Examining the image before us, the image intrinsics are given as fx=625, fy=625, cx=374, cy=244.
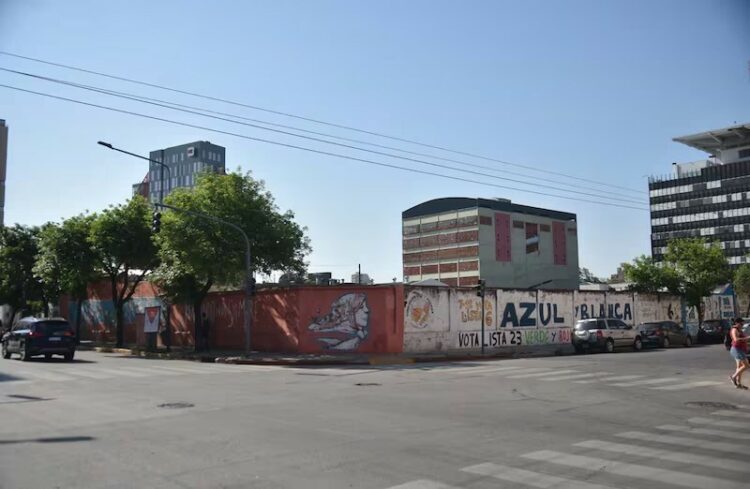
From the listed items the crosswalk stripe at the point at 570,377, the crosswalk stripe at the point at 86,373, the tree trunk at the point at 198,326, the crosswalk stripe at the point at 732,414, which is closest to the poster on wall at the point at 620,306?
the crosswalk stripe at the point at 570,377

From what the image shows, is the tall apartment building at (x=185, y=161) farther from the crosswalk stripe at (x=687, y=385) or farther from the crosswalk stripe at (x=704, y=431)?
the crosswalk stripe at (x=704, y=431)

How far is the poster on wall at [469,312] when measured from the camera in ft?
107

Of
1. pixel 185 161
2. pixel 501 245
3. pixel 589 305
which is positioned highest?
pixel 185 161

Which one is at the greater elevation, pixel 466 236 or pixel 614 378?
pixel 466 236

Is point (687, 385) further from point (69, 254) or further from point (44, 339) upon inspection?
point (69, 254)

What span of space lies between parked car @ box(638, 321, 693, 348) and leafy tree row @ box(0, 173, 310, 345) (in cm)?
1979

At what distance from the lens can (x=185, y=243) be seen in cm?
2959

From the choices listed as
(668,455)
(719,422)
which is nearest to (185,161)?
(719,422)

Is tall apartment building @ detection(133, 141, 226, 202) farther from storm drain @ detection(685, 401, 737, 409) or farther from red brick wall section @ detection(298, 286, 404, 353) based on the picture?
storm drain @ detection(685, 401, 737, 409)

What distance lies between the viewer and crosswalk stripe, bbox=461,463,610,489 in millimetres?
6543

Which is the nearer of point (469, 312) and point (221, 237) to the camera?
point (221, 237)

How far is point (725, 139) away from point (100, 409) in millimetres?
148685

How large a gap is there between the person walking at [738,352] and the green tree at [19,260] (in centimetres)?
4602

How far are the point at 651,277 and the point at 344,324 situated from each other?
32744 millimetres
